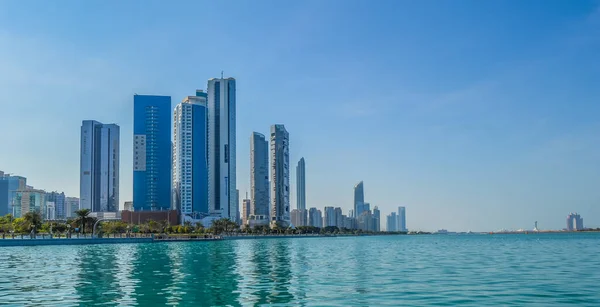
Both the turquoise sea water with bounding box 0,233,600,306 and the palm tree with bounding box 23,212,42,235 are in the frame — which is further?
the palm tree with bounding box 23,212,42,235

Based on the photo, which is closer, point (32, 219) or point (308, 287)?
point (308, 287)

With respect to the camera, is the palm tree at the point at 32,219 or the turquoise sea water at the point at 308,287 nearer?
the turquoise sea water at the point at 308,287

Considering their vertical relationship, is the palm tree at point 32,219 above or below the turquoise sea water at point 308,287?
above

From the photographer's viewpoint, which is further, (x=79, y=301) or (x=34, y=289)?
(x=34, y=289)

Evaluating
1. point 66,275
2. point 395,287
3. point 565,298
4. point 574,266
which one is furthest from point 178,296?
point 574,266

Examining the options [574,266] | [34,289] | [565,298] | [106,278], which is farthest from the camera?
[574,266]

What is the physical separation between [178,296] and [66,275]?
17613mm

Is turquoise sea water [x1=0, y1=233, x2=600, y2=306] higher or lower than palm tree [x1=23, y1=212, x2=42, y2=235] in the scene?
lower

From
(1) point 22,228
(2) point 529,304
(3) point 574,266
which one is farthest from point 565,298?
(1) point 22,228

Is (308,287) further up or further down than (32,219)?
further down

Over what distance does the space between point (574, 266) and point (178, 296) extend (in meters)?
38.1

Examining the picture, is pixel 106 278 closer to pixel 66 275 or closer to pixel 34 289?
pixel 66 275

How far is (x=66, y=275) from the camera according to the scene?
4466 cm

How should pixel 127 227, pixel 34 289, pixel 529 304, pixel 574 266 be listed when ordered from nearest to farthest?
pixel 529 304 < pixel 34 289 < pixel 574 266 < pixel 127 227
